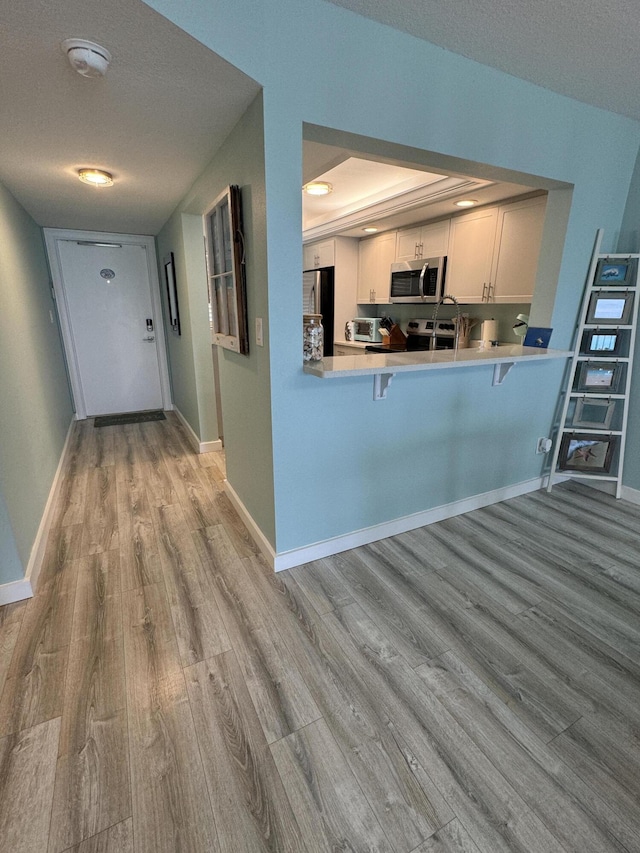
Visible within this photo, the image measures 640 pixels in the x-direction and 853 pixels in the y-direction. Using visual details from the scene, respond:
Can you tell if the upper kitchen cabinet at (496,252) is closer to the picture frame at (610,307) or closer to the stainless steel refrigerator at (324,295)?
the picture frame at (610,307)

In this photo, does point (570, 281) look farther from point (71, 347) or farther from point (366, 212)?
point (71, 347)

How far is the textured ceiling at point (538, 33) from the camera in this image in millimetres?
1475

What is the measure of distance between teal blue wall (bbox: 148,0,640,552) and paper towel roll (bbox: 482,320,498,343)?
0.85 metres

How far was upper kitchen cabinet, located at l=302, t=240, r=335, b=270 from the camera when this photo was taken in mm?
4810

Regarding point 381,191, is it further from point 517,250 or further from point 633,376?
point 633,376

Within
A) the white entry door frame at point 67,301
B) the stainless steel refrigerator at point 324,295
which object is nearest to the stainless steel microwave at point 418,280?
the stainless steel refrigerator at point 324,295

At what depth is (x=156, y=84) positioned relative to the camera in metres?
1.49

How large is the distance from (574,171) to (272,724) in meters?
3.15

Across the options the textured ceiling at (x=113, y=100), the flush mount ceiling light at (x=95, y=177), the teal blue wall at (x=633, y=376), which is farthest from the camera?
the teal blue wall at (x=633, y=376)

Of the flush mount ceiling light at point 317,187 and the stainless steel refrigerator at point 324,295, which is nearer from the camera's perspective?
the flush mount ceiling light at point 317,187

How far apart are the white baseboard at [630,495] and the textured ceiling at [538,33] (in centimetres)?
245

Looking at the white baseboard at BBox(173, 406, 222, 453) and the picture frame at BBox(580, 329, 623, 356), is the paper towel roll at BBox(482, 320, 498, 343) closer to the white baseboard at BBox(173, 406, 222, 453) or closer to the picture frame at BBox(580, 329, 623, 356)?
the picture frame at BBox(580, 329, 623, 356)

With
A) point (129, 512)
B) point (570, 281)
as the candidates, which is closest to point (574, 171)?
point (570, 281)

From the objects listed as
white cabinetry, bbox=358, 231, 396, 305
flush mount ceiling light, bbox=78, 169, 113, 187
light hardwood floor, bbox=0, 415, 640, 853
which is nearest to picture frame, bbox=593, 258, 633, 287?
light hardwood floor, bbox=0, 415, 640, 853
